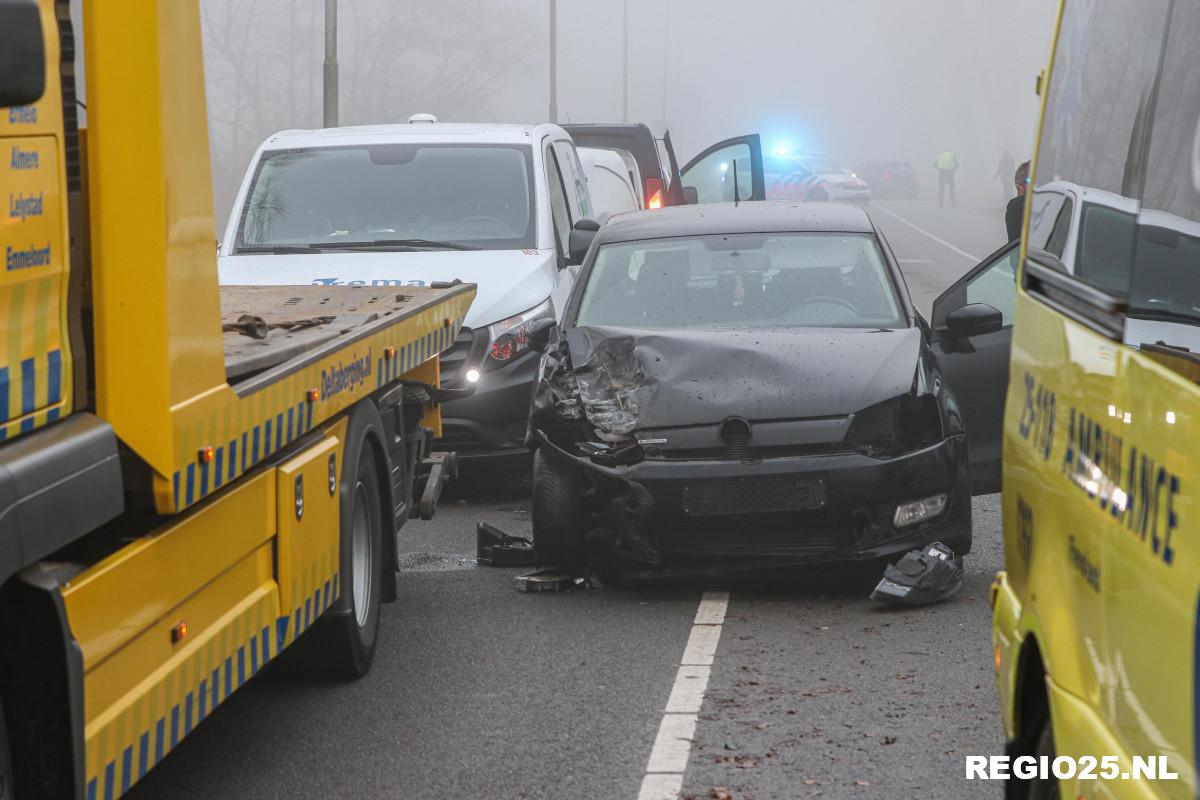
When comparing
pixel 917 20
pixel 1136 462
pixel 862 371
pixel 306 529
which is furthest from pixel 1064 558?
pixel 917 20

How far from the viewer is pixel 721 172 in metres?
20.3

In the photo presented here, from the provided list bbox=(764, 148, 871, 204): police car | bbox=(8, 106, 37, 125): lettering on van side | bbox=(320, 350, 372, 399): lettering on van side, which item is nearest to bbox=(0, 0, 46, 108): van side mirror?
bbox=(8, 106, 37, 125): lettering on van side

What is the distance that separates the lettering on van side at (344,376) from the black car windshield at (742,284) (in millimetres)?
2229

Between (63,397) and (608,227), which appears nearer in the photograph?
(63,397)

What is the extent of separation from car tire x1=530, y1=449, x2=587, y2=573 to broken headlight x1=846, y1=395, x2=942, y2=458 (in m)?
1.17

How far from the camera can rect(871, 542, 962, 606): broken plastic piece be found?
7492 millimetres

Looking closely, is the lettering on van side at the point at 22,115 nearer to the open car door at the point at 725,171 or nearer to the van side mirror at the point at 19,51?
the van side mirror at the point at 19,51

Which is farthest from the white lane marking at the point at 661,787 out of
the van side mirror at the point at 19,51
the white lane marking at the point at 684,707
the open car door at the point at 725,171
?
the open car door at the point at 725,171

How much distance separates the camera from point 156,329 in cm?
418

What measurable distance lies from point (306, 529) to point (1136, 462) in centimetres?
331

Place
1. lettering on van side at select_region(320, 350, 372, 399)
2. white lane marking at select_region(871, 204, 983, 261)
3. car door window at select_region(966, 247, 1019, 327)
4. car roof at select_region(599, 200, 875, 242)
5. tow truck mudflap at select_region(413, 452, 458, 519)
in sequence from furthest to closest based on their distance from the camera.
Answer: white lane marking at select_region(871, 204, 983, 261) < car roof at select_region(599, 200, 875, 242) < car door window at select_region(966, 247, 1019, 327) < tow truck mudflap at select_region(413, 452, 458, 519) < lettering on van side at select_region(320, 350, 372, 399)

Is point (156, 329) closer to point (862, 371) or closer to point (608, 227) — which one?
point (862, 371)

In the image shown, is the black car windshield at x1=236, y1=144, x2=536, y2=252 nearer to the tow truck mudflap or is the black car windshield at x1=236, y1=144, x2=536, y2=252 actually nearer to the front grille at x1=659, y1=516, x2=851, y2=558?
the tow truck mudflap

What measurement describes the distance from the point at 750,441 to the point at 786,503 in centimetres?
29
